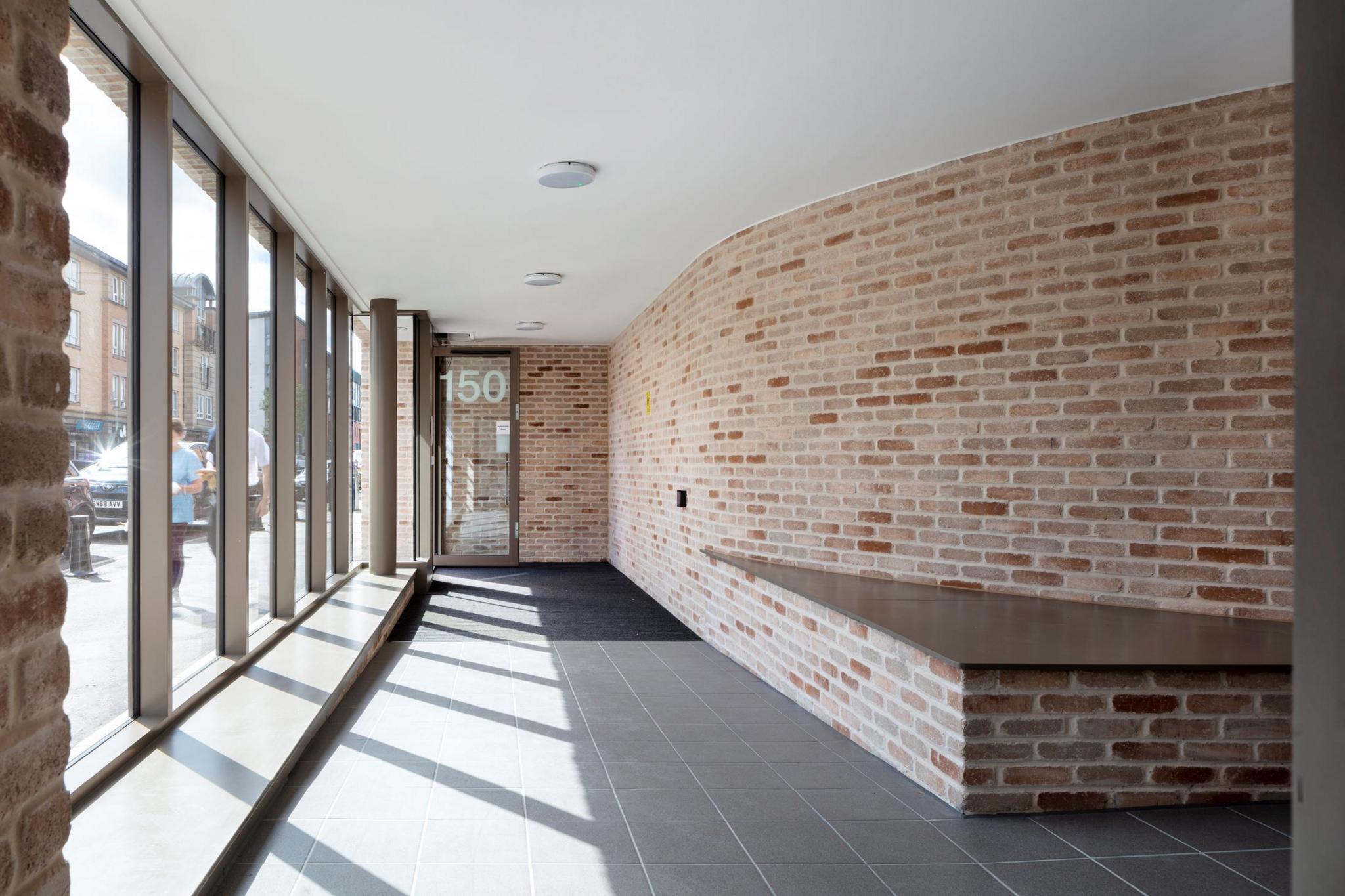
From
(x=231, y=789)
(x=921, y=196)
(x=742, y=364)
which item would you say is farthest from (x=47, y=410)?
(x=742, y=364)

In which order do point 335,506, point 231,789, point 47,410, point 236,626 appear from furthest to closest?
1. point 335,506
2. point 236,626
3. point 231,789
4. point 47,410

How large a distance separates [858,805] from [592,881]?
40.5 inches

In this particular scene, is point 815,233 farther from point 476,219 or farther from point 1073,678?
point 1073,678

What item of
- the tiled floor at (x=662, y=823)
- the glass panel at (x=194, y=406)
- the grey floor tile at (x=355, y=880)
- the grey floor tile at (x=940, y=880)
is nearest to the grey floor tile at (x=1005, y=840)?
the tiled floor at (x=662, y=823)

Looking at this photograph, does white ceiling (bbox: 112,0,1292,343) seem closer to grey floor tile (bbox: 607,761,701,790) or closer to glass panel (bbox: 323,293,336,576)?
glass panel (bbox: 323,293,336,576)

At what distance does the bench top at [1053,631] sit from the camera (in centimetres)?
280

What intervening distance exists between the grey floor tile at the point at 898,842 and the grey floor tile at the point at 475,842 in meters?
1.02

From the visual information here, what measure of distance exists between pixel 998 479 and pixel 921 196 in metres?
1.43

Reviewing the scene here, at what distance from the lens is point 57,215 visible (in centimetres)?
140

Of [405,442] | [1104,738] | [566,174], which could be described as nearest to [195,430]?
[566,174]

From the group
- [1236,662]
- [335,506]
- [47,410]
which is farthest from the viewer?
[335,506]

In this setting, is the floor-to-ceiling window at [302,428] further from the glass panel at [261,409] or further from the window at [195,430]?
the window at [195,430]

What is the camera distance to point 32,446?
1310 millimetres

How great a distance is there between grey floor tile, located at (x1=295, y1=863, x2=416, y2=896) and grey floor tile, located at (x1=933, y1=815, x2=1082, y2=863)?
5.41ft
